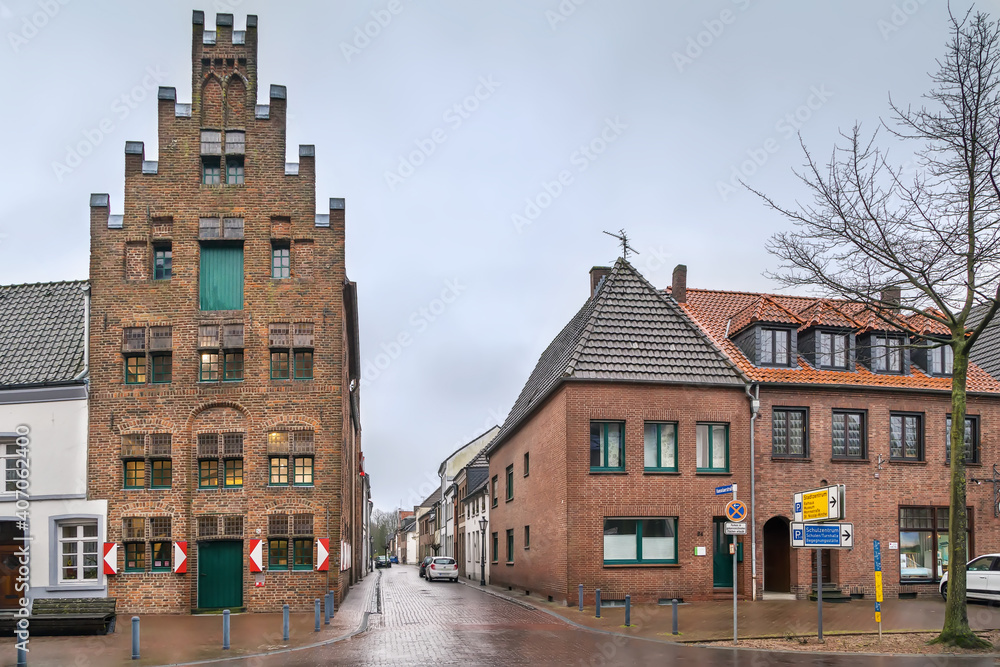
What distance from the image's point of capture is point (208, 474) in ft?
85.1

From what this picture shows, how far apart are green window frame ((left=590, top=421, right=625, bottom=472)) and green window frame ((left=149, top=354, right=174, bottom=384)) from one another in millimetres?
12736

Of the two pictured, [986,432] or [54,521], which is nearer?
[54,521]

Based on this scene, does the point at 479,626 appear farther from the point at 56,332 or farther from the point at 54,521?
the point at 56,332

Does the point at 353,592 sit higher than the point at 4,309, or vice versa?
the point at 4,309

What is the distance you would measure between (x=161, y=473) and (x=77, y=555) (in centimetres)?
326

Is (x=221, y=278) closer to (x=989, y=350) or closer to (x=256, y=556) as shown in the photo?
(x=256, y=556)

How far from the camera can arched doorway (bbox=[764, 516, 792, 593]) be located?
93.5ft

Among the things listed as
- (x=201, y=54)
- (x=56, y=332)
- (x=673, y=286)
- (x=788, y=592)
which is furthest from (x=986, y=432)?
(x=56, y=332)

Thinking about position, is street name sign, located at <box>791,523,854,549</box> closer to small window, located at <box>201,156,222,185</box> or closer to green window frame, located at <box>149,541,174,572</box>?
green window frame, located at <box>149,541,174,572</box>

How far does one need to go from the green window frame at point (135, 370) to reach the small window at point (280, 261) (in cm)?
465

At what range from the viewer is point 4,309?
94.9 ft

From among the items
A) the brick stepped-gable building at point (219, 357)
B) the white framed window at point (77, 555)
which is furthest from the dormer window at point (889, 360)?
the white framed window at point (77, 555)

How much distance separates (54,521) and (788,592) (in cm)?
2226

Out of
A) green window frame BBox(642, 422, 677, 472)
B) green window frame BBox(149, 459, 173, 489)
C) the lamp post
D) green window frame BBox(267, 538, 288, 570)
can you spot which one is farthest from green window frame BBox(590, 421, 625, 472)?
the lamp post
